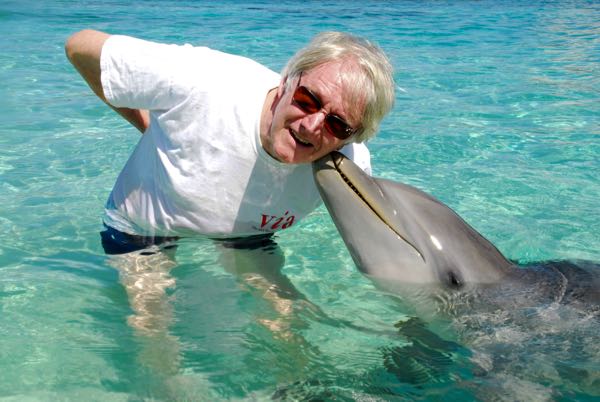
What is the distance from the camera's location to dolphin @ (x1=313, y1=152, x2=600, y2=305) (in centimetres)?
401

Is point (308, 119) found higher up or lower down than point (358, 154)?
higher up

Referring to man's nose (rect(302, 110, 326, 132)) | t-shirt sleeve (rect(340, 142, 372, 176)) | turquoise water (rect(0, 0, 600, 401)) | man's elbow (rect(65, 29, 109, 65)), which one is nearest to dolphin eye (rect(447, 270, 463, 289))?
turquoise water (rect(0, 0, 600, 401))

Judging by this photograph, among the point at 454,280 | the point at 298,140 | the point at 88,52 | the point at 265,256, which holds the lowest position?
the point at 265,256

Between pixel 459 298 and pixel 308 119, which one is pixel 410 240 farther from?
pixel 308 119

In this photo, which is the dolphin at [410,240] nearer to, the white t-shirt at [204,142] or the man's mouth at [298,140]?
the man's mouth at [298,140]

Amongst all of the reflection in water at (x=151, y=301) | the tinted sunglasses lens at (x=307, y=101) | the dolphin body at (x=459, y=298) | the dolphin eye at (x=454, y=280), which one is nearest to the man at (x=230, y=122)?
the tinted sunglasses lens at (x=307, y=101)

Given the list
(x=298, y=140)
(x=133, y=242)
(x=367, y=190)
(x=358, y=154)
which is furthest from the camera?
(x=133, y=242)

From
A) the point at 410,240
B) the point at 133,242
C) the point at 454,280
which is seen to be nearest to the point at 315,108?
the point at 410,240

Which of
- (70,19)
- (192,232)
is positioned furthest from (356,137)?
(70,19)

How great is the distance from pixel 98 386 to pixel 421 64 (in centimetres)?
1079

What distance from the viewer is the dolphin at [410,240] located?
4008mm

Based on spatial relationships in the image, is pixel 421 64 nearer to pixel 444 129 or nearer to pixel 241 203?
pixel 444 129

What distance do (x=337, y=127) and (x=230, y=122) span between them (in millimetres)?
598

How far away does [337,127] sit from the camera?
381 centimetres
